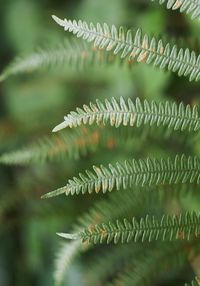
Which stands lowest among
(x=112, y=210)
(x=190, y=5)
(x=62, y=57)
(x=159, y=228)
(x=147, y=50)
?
(x=112, y=210)

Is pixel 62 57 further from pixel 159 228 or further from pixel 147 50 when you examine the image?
pixel 159 228

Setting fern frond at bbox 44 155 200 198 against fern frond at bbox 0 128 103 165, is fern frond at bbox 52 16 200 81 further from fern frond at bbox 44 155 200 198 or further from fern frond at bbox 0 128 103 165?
fern frond at bbox 0 128 103 165

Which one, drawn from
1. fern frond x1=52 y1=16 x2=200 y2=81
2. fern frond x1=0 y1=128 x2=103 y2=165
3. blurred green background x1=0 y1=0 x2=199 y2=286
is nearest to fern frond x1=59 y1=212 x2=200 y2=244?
fern frond x1=52 y1=16 x2=200 y2=81

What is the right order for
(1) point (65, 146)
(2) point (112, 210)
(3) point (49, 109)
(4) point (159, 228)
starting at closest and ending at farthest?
(4) point (159, 228)
(2) point (112, 210)
(1) point (65, 146)
(3) point (49, 109)

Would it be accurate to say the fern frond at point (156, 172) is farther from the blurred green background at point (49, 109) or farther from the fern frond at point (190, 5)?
the blurred green background at point (49, 109)

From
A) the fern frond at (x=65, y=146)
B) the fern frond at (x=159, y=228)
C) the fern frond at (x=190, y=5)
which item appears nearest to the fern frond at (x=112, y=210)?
the fern frond at (x=65, y=146)

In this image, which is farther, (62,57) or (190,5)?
(62,57)

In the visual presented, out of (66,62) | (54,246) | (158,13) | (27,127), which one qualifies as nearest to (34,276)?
(54,246)

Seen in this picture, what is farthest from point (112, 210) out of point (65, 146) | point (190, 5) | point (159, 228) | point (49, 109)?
point (49, 109)

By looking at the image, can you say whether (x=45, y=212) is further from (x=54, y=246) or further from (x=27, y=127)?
Result: (x=27, y=127)
